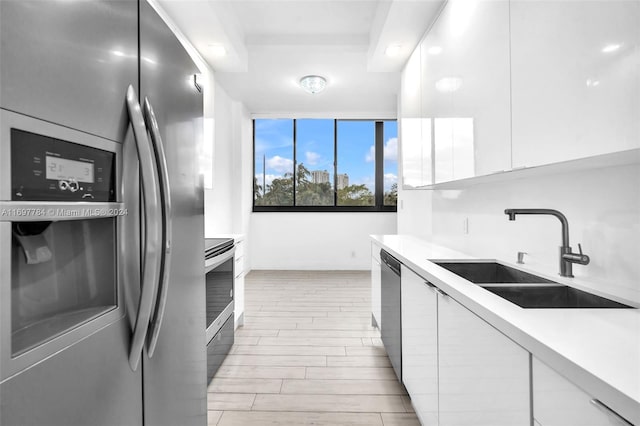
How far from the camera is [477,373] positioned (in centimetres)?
103

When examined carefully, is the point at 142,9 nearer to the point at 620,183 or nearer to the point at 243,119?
the point at 620,183

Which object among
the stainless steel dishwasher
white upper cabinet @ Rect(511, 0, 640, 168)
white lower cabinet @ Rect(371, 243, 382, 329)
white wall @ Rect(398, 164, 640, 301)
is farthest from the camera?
white lower cabinet @ Rect(371, 243, 382, 329)

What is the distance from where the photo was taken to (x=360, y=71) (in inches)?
151

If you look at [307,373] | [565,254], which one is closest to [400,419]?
[307,373]

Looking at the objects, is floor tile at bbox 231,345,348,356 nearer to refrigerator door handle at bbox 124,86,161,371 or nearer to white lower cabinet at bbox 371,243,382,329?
white lower cabinet at bbox 371,243,382,329

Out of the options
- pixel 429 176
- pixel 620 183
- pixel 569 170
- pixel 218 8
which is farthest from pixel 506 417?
pixel 218 8

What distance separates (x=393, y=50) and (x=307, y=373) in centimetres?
270

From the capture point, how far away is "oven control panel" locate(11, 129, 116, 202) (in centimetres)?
56

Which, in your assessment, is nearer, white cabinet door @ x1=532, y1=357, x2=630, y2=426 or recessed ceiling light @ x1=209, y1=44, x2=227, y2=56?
white cabinet door @ x1=532, y1=357, x2=630, y2=426

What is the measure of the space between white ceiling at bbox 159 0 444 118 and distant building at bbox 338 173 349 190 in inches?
62.5

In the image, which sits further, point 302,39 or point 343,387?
point 302,39

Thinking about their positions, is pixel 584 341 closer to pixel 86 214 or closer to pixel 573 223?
pixel 573 223

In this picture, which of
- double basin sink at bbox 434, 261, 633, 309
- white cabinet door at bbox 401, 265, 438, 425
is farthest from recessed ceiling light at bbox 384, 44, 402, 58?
double basin sink at bbox 434, 261, 633, 309

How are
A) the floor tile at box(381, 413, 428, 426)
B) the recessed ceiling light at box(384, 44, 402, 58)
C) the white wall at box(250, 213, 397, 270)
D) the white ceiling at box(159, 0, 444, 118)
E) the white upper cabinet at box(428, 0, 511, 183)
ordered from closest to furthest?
the white upper cabinet at box(428, 0, 511, 183) → the floor tile at box(381, 413, 428, 426) → the white ceiling at box(159, 0, 444, 118) → the recessed ceiling light at box(384, 44, 402, 58) → the white wall at box(250, 213, 397, 270)
